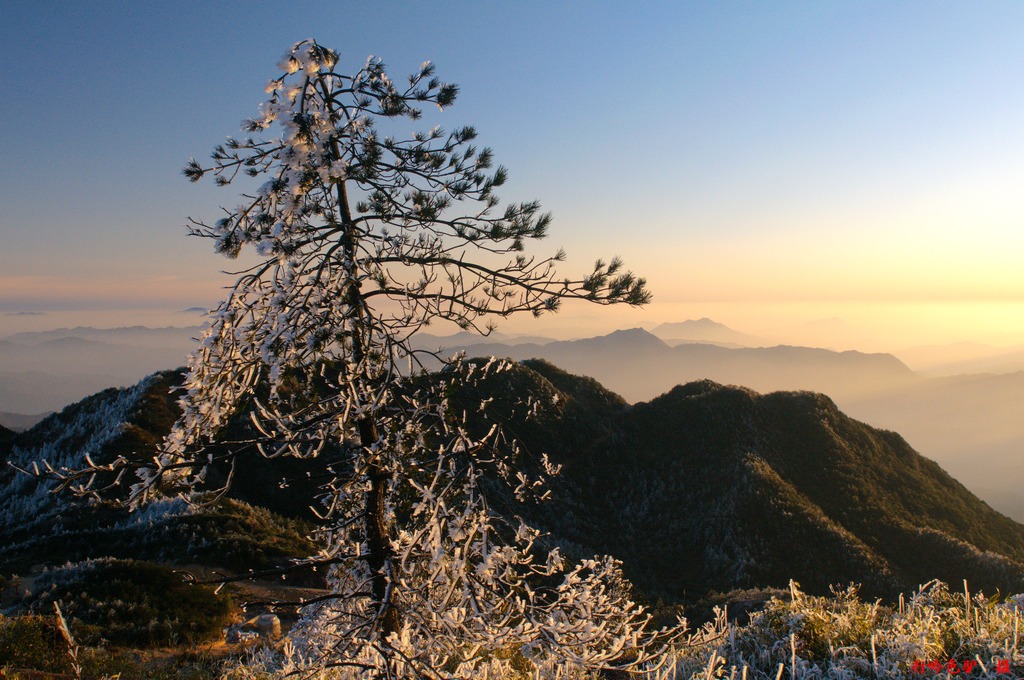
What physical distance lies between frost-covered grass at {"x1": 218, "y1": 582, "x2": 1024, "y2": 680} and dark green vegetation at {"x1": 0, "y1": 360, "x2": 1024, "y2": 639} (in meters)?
11.6

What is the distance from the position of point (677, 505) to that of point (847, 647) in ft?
84.1

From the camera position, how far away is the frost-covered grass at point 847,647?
4801 mm

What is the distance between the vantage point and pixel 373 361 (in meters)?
4.71

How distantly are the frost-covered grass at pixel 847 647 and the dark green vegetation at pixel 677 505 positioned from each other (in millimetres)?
11583

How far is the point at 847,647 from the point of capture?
5.10m

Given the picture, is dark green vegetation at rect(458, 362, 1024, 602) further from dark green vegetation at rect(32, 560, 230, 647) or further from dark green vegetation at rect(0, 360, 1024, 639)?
dark green vegetation at rect(32, 560, 230, 647)

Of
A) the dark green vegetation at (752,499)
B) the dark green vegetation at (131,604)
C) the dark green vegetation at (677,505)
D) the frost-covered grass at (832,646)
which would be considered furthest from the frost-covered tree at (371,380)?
the dark green vegetation at (752,499)

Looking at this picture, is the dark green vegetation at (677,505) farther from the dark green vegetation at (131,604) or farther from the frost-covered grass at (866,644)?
the frost-covered grass at (866,644)

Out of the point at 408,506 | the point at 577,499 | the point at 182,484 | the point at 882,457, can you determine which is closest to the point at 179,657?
the point at 182,484

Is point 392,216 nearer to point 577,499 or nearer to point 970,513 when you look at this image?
point 577,499

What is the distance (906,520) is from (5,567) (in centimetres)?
3622

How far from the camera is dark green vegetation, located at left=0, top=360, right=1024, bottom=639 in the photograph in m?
17.2

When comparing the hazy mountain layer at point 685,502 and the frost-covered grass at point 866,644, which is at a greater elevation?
the frost-covered grass at point 866,644

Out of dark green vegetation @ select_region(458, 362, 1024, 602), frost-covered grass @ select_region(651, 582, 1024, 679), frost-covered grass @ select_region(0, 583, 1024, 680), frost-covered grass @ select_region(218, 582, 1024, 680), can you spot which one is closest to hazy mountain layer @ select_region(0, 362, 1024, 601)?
dark green vegetation @ select_region(458, 362, 1024, 602)
